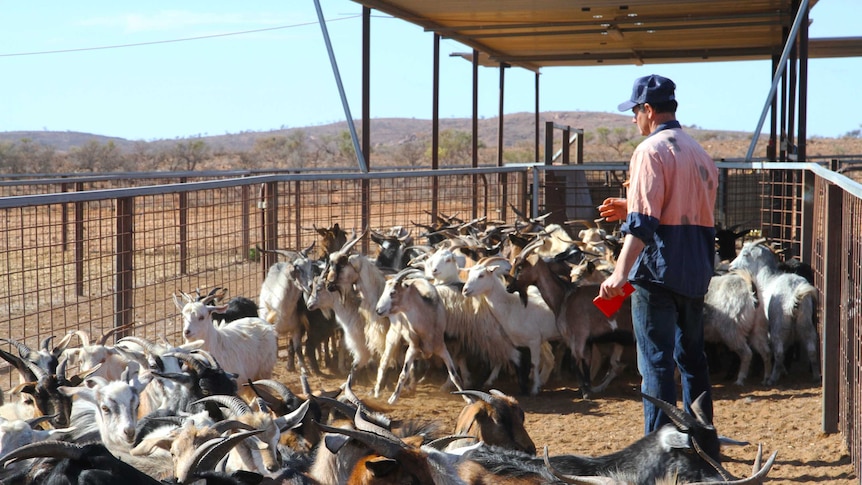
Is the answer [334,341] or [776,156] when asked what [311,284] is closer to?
[334,341]

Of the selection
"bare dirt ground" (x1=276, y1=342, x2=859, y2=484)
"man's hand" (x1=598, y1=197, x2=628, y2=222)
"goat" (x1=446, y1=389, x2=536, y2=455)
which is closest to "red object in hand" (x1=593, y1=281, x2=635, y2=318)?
"man's hand" (x1=598, y1=197, x2=628, y2=222)

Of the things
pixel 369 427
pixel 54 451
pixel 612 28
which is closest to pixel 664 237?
pixel 369 427

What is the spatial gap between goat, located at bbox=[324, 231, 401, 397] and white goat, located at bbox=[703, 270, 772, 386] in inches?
114

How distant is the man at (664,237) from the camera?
4.46 m

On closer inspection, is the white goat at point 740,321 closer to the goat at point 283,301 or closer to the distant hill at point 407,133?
the goat at point 283,301

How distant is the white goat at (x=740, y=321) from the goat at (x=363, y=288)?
9.51 feet

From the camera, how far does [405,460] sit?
3475 millimetres

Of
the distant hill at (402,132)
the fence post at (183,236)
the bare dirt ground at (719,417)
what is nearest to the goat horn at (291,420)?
the bare dirt ground at (719,417)

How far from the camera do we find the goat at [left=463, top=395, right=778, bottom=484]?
12.6 feet

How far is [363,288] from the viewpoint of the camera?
28.9 ft

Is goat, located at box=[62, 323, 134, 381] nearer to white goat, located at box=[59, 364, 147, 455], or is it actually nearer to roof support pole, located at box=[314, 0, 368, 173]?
white goat, located at box=[59, 364, 147, 455]

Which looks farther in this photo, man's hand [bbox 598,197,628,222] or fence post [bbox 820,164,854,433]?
fence post [bbox 820,164,854,433]

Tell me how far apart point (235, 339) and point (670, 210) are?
4275 millimetres

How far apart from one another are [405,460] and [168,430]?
170 cm
